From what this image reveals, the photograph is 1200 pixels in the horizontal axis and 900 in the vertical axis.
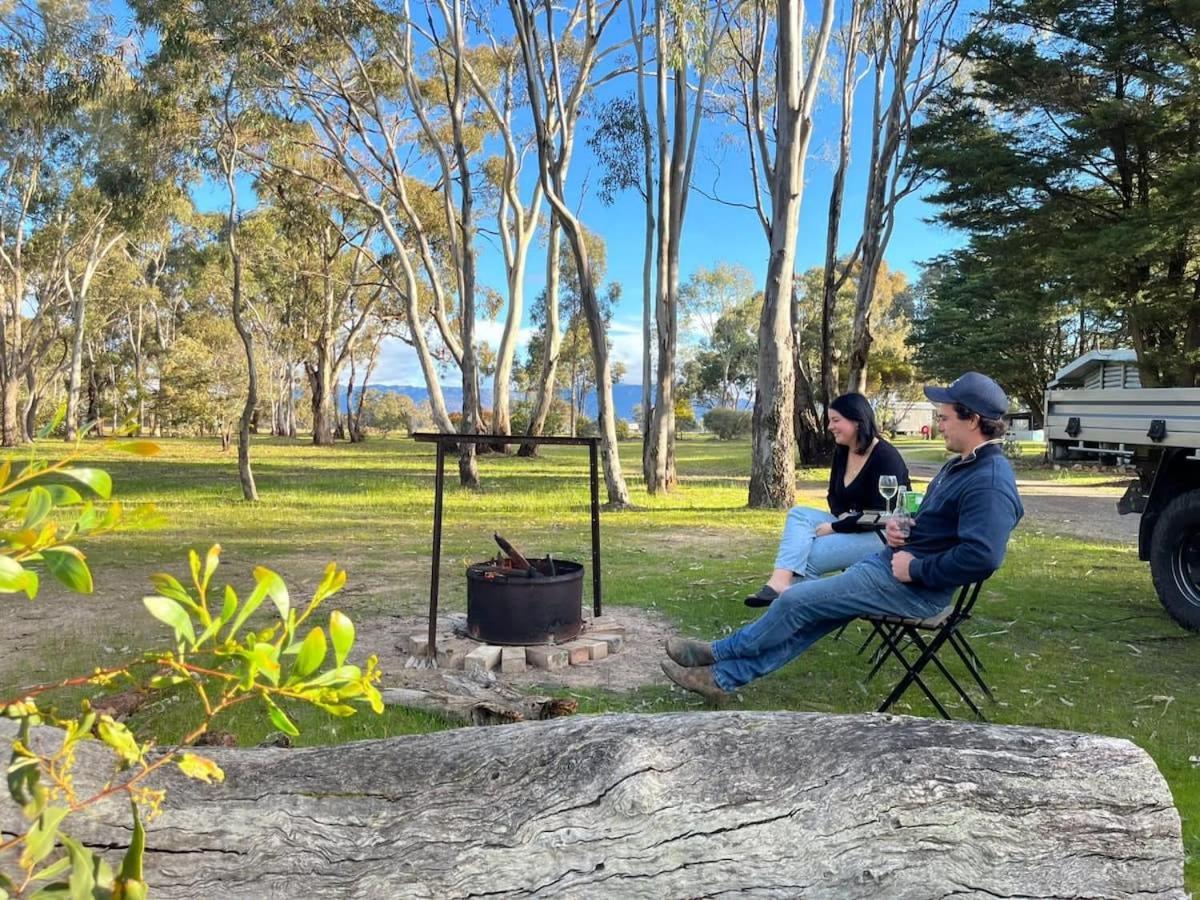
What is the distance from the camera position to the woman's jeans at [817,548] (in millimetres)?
4660

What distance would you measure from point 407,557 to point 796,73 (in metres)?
8.47

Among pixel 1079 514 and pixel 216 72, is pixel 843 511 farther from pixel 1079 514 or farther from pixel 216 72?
pixel 216 72

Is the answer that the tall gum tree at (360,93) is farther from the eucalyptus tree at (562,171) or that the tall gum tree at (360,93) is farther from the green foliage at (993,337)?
the green foliage at (993,337)

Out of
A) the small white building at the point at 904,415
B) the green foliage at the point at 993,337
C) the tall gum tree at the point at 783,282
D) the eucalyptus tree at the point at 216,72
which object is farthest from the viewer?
the small white building at the point at 904,415

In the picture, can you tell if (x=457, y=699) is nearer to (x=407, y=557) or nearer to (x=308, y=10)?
(x=407, y=557)

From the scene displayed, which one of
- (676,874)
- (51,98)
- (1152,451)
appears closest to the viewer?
(676,874)

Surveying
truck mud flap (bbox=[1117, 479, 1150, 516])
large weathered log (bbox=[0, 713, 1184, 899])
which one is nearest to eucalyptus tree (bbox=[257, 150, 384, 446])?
truck mud flap (bbox=[1117, 479, 1150, 516])

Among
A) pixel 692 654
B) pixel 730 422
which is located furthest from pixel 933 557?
pixel 730 422

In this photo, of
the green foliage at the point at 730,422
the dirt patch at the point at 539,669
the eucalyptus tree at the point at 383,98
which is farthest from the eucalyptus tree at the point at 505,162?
the green foliage at the point at 730,422

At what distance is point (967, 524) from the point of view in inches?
138

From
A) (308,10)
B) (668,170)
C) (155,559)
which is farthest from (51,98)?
(155,559)

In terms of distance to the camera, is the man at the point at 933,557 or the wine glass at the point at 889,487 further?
the wine glass at the point at 889,487

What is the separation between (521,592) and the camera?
493 cm

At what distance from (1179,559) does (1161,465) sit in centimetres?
62
